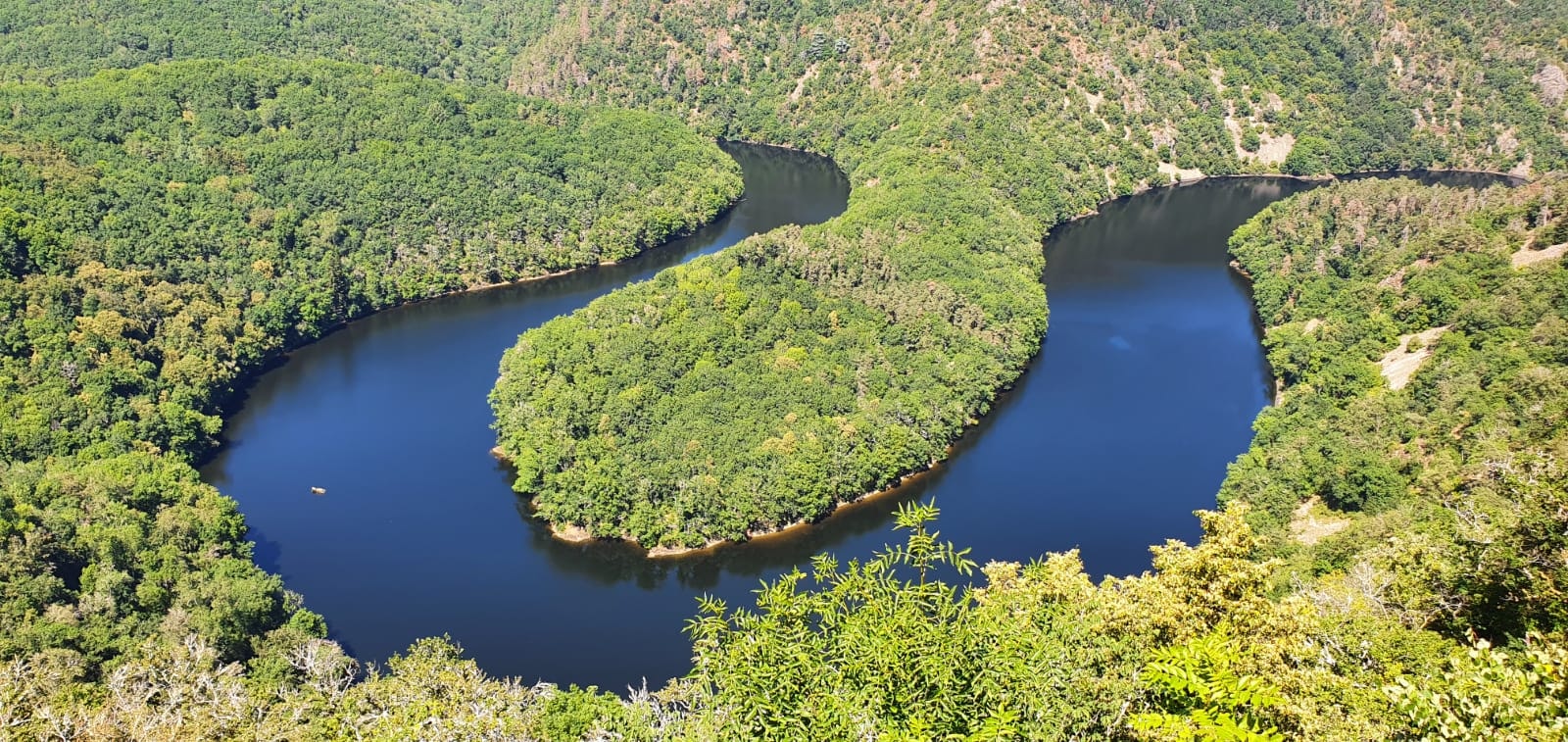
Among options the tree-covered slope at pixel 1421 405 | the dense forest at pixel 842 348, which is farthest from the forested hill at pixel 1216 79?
the tree-covered slope at pixel 1421 405

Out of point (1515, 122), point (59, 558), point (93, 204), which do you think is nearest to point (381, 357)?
point (93, 204)

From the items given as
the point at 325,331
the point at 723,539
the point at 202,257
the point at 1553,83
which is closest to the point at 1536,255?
the point at 723,539

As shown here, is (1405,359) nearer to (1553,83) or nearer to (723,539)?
(723,539)

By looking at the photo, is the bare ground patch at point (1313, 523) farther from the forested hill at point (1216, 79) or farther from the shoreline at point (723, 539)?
the forested hill at point (1216, 79)

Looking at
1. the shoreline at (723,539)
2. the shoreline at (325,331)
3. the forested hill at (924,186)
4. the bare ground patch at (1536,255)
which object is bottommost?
the shoreline at (325,331)

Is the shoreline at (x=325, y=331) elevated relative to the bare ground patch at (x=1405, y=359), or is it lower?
lower

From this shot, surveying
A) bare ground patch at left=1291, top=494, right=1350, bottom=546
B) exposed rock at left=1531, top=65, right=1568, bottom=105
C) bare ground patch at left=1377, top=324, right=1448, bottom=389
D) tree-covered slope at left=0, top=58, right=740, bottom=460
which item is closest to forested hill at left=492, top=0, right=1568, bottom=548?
exposed rock at left=1531, top=65, right=1568, bottom=105

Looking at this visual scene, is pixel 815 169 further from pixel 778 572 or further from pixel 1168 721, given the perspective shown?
pixel 1168 721
